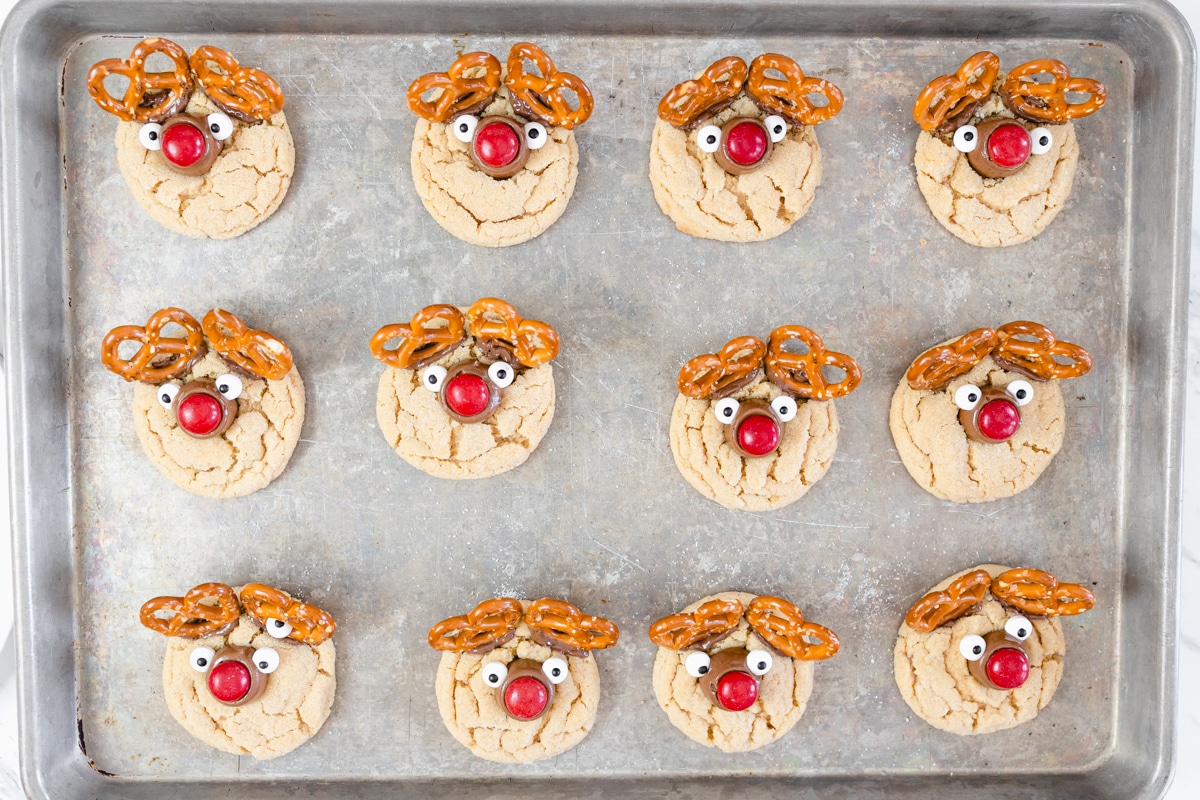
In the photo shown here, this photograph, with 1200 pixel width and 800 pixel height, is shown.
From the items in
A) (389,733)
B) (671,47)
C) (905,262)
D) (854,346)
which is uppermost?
(671,47)

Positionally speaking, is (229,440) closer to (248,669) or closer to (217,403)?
(217,403)

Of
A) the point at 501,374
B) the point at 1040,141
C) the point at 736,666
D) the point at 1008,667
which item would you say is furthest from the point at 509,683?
the point at 1040,141

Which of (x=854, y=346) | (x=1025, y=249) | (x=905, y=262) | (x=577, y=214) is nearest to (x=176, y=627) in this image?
(x=577, y=214)

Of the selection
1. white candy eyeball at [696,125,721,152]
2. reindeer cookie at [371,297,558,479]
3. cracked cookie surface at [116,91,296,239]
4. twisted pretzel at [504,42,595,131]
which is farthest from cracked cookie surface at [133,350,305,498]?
white candy eyeball at [696,125,721,152]

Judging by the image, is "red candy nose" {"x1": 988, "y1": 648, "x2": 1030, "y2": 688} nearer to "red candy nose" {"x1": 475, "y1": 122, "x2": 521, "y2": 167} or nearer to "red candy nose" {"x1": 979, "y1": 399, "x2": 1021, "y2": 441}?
"red candy nose" {"x1": 979, "y1": 399, "x2": 1021, "y2": 441}

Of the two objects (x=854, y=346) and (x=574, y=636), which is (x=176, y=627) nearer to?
(x=574, y=636)
